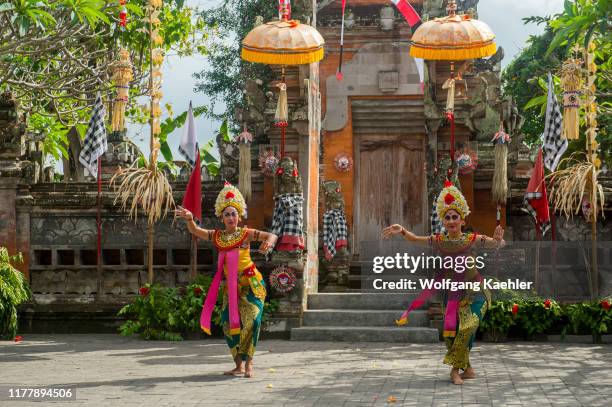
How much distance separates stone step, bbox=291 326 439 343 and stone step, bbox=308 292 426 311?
37.5 inches

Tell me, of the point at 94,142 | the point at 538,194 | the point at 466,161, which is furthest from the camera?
the point at 466,161

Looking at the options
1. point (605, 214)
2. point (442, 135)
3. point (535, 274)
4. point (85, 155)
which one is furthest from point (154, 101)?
point (605, 214)

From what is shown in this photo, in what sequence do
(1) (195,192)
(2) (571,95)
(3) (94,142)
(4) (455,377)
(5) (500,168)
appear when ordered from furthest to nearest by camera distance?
(5) (500,168), (3) (94,142), (1) (195,192), (2) (571,95), (4) (455,377)

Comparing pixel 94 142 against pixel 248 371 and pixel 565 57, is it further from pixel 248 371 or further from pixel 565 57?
pixel 565 57

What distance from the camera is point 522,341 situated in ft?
48.7

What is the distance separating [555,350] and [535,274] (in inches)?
103

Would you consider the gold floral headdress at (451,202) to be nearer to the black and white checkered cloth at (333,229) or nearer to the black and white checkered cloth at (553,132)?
the black and white checkered cloth at (553,132)

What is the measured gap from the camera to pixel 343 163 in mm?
21156

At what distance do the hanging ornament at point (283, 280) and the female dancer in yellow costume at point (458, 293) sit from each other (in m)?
4.85

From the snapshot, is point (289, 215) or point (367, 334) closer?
point (367, 334)

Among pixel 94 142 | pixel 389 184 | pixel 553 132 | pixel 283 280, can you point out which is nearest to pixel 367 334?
pixel 283 280

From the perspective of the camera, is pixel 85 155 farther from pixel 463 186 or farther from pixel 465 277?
pixel 465 277

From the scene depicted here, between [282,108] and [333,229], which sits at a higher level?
[282,108]

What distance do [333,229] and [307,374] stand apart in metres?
8.65
